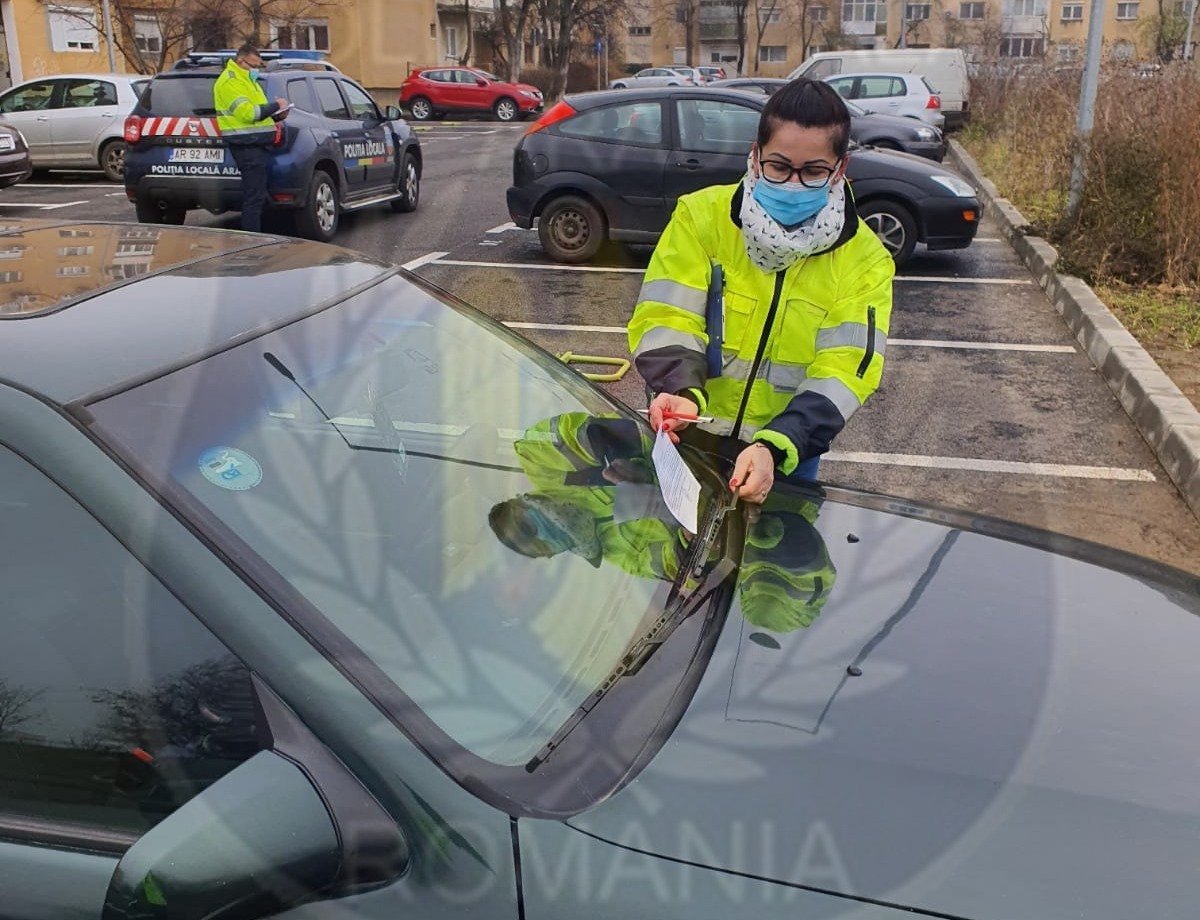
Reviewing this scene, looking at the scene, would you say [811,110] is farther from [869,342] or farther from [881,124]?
[881,124]

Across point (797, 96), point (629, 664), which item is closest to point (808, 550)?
point (629, 664)

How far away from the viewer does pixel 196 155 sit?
35.2 ft

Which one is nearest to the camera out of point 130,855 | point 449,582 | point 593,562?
point 130,855

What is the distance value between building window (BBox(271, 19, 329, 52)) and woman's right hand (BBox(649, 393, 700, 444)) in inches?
1618

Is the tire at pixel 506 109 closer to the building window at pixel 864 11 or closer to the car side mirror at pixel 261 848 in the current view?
the car side mirror at pixel 261 848

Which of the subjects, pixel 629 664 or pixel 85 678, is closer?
pixel 85 678

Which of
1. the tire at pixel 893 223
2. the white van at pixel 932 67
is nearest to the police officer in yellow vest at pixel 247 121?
the tire at pixel 893 223

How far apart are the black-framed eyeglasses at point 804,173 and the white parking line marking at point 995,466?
9.72 feet

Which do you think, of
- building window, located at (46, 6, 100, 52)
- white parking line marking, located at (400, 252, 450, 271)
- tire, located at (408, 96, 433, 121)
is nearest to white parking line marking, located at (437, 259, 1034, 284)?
white parking line marking, located at (400, 252, 450, 271)

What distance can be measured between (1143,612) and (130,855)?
5.89 ft

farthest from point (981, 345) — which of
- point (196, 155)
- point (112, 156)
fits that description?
point (112, 156)

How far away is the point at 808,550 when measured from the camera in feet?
7.52

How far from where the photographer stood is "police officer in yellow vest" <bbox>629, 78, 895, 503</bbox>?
2494 mm

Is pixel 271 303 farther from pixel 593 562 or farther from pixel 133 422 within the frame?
pixel 593 562
